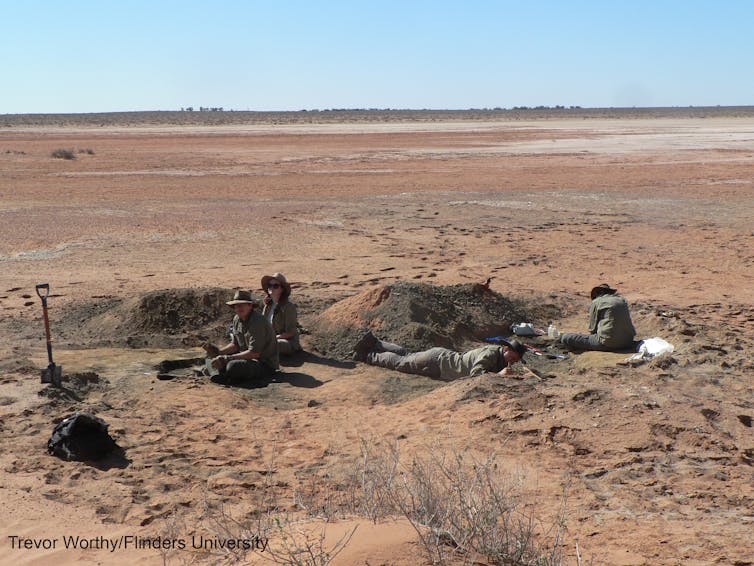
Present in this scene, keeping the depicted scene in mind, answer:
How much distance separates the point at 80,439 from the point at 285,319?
140 inches

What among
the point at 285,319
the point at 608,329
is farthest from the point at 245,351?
the point at 608,329

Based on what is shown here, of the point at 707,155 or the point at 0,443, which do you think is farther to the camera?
the point at 707,155

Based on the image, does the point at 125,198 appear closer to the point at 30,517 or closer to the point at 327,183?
the point at 327,183

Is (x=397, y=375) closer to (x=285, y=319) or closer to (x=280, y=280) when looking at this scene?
(x=285, y=319)

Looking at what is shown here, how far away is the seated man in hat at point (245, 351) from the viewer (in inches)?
326

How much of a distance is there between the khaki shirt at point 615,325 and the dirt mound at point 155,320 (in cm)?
430

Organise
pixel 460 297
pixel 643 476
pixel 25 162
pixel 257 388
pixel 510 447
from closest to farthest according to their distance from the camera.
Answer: pixel 643 476 < pixel 510 447 < pixel 257 388 < pixel 460 297 < pixel 25 162

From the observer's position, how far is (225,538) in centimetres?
454

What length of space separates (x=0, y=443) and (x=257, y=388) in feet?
8.50

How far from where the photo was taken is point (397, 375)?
8797 millimetres

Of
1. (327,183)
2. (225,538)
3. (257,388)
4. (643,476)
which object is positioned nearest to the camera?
(225,538)

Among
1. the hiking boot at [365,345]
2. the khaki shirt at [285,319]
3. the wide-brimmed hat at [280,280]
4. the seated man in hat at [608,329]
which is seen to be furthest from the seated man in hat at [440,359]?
the seated man in hat at [608,329]

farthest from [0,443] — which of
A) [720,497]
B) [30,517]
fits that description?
[720,497]

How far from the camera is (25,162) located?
32.6 meters
